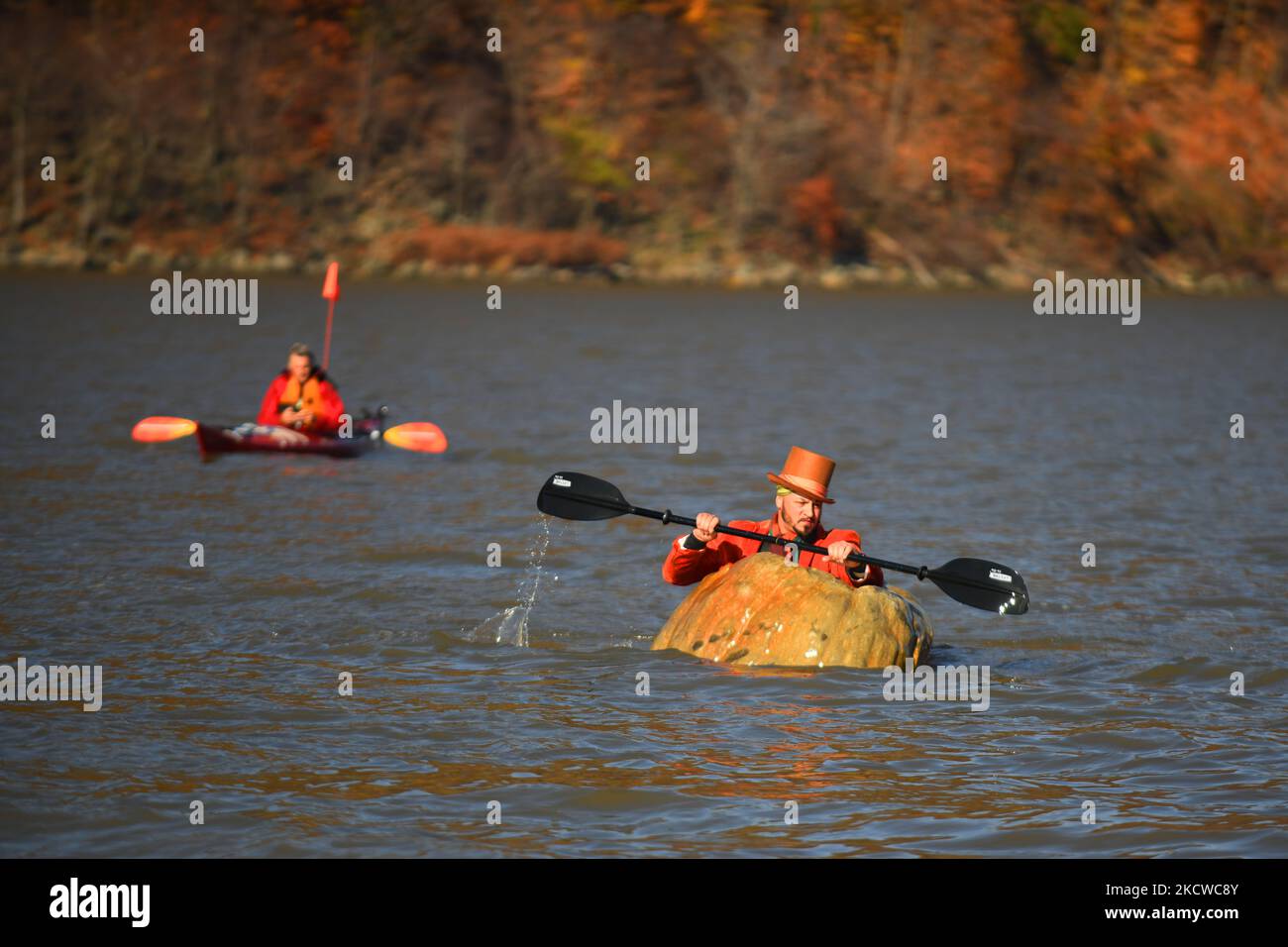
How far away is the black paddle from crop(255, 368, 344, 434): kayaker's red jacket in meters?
8.39

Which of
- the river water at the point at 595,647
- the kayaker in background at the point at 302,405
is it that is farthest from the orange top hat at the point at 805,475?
the kayaker in background at the point at 302,405

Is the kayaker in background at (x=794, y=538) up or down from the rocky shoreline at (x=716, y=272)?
down

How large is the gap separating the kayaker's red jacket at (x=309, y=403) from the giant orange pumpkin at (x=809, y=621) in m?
9.43

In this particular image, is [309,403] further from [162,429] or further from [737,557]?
[737,557]

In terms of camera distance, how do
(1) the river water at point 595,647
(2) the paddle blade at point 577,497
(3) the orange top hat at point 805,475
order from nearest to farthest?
(1) the river water at point 595,647, (3) the orange top hat at point 805,475, (2) the paddle blade at point 577,497

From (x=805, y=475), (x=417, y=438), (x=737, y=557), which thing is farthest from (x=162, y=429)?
(x=805, y=475)

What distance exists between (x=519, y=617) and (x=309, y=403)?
7757 mm

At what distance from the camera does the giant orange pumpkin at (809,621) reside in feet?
34.4

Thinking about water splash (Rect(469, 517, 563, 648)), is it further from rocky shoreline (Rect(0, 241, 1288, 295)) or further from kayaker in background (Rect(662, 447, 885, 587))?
rocky shoreline (Rect(0, 241, 1288, 295))

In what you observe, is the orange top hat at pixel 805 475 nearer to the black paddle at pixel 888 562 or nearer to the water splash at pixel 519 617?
the black paddle at pixel 888 562

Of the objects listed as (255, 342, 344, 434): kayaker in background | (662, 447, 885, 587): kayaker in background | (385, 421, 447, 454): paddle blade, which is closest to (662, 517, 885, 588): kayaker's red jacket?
(662, 447, 885, 587): kayaker in background

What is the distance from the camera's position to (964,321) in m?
54.0

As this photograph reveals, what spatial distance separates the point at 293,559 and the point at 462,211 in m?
59.4
